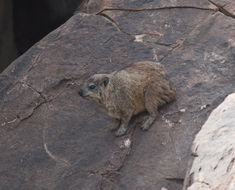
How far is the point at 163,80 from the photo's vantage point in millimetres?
7129

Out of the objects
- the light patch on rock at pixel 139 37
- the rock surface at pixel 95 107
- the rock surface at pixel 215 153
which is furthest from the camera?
the light patch on rock at pixel 139 37

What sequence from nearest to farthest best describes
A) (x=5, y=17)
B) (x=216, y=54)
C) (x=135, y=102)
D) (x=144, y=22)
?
1. (x=135, y=102)
2. (x=216, y=54)
3. (x=144, y=22)
4. (x=5, y=17)

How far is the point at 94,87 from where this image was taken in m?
7.04

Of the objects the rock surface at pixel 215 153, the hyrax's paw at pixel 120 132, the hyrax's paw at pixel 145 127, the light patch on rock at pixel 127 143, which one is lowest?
the light patch on rock at pixel 127 143

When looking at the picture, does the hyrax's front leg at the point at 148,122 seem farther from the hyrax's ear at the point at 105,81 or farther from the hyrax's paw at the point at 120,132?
the hyrax's ear at the point at 105,81

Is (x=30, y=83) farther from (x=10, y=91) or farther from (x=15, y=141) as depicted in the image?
(x=15, y=141)

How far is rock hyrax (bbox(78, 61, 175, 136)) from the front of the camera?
704 cm

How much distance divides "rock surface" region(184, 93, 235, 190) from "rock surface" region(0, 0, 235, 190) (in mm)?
565

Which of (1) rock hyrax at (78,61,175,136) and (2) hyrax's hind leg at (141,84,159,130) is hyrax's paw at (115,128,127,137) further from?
(2) hyrax's hind leg at (141,84,159,130)

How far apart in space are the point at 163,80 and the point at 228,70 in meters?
1.04

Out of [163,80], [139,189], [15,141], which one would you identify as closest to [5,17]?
[15,141]

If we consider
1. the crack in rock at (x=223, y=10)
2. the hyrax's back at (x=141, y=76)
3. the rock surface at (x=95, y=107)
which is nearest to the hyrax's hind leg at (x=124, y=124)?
the rock surface at (x=95, y=107)

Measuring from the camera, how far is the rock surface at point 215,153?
515cm

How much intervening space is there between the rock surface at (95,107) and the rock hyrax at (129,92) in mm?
159
